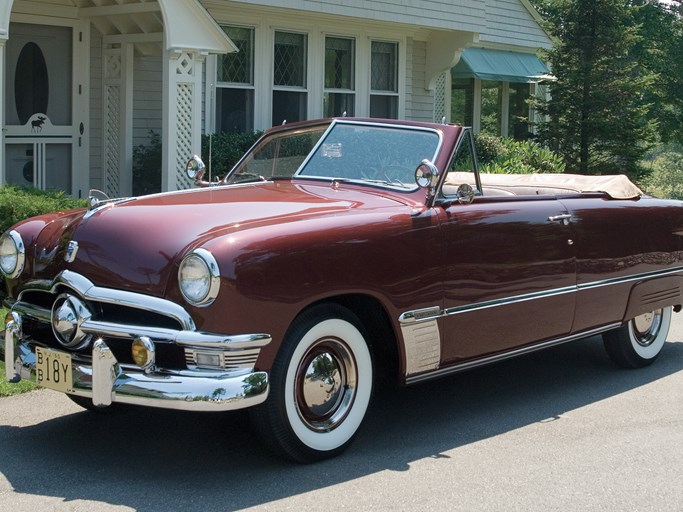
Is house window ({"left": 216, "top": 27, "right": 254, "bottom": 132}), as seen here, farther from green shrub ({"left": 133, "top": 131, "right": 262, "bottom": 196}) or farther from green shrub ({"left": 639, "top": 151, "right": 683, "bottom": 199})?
green shrub ({"left": 639, "top": 151, "right": 683, "bottom": 199})

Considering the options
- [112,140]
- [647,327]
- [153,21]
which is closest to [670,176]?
[112,140]

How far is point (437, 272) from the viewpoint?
5.55 metres

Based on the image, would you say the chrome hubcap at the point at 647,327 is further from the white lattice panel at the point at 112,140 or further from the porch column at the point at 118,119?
the white lattice panel at the point at 112,140

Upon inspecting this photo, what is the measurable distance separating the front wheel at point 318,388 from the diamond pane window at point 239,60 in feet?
34.8

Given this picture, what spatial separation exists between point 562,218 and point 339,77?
36.4ft

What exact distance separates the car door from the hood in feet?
1.59

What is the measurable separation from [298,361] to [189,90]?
757 cm

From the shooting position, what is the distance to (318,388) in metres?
5.02

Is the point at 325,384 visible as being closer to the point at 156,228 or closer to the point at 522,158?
the point at 156,228

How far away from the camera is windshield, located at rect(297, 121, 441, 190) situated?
19.9 feet

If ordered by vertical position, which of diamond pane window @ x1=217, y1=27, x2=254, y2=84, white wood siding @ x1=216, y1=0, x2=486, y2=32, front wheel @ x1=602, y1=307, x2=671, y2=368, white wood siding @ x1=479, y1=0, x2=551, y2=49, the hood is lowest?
front wheel @ x1=602, y1=307, x2=671, y2=368

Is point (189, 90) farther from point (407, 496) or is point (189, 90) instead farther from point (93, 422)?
point (407, 496)

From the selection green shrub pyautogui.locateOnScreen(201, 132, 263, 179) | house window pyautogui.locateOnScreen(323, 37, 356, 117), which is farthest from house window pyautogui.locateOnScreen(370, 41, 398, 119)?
green shrub pyautogui.locateOnScreen(201, 132, 263, 179)

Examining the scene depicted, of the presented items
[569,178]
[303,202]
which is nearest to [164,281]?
[303,202]
